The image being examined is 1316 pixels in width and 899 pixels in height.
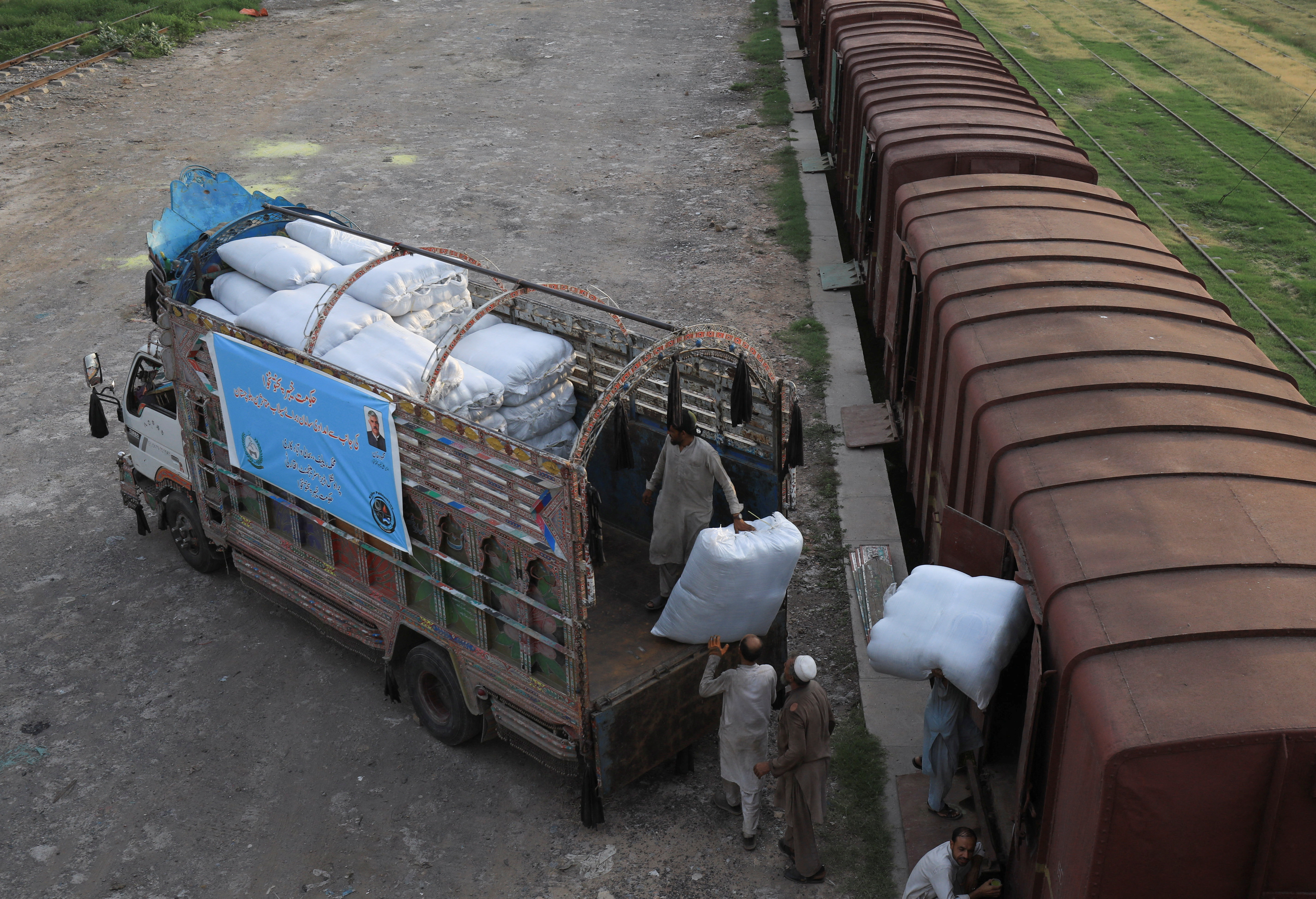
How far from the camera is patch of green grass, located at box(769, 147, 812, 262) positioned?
1551 centimetres

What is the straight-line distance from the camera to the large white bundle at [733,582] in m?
6.49

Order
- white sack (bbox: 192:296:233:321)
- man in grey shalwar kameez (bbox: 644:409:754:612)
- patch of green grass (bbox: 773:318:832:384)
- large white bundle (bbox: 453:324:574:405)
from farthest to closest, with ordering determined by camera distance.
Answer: patch of green grass (bbox: 773:318:832:384)
white sack (bbox: 192:296:233:321)
large white bundle (bbox: 453:324:574:405)
man in grey shalwar kameez (bbox: 644:409:754:612)

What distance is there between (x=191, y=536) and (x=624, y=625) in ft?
13.7

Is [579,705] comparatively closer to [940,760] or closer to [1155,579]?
[940,760]

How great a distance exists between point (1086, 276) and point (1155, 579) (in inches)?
140

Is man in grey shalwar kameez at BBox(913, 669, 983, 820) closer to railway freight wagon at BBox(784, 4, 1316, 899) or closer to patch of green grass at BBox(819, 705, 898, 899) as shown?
railway freight wagon at BBox(784, 4, 1316, 899)

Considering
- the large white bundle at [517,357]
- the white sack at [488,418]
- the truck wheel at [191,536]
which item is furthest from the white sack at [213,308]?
the white sack at [488,418]

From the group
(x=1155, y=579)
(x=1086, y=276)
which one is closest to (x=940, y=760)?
(x=1155, y=579)

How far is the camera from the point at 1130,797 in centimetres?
395

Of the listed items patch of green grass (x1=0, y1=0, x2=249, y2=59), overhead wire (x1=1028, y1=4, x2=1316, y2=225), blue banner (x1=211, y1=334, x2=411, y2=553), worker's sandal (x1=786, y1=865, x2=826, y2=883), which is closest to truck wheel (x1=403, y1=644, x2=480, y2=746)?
blue banner (x1=211, y1=334, x2=411, y2=553)

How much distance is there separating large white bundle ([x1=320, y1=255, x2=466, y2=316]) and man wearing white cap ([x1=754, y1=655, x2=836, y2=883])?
12.2ft

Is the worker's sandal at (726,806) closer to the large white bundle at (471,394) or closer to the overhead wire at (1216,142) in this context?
the large white bundle at (471,394)

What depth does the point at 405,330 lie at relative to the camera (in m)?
7.29

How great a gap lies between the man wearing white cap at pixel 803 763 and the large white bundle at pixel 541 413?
2.48m
